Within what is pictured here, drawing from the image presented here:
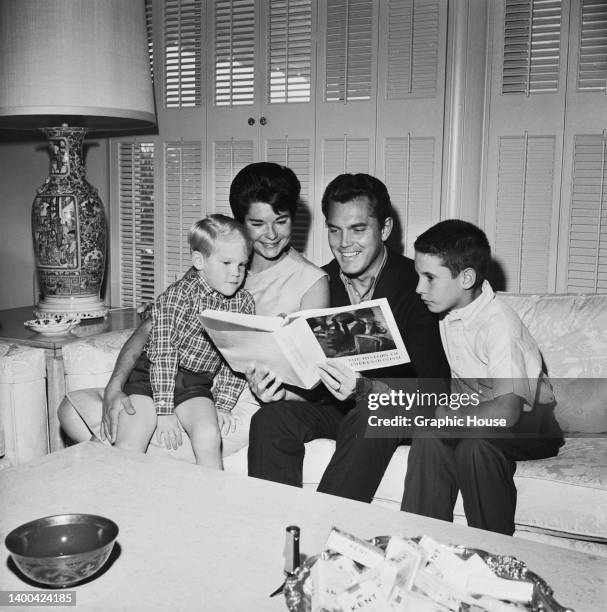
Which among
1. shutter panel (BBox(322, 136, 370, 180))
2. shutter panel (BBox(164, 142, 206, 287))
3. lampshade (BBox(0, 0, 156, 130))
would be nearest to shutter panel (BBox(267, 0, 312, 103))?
shutter panel (BBox(322, 136, 370, 180))

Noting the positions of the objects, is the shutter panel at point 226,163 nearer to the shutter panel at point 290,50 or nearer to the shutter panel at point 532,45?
the shutter panel at point 290,50

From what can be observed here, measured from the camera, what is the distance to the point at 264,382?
182cm

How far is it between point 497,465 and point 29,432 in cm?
144

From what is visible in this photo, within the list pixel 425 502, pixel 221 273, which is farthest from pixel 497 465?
pixel 221 273

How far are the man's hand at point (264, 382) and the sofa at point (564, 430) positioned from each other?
6.6 inches

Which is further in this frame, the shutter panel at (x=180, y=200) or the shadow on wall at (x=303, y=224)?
the shutter panel at (x=180, y=200)

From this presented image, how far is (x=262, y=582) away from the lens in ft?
3.39

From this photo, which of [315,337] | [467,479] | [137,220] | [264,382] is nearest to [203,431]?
[264,382]

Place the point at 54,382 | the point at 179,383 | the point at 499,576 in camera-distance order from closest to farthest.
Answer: the point at 499,576 < the point at 179,383 < the point at 54,382

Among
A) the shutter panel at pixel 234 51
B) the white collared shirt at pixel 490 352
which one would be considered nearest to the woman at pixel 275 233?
the white collared shirt at pixel 490 352

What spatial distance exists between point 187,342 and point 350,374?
53cm

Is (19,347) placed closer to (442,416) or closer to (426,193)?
(442,416)

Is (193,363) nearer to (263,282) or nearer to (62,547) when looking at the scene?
(263,282)

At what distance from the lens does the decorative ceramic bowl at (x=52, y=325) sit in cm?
242
